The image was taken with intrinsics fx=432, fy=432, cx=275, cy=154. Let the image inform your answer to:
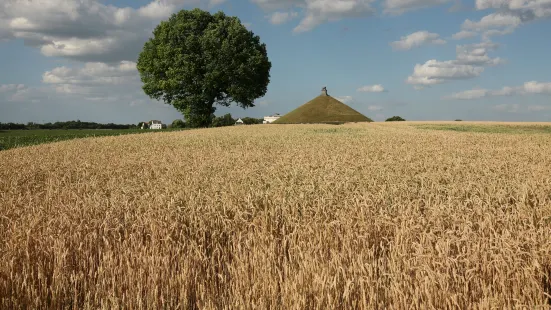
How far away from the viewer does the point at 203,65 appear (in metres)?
48.8

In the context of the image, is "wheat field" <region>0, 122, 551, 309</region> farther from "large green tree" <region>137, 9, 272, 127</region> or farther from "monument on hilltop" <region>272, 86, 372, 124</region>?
"monument on hilltop" <region>272, 86, 372, 124</region>

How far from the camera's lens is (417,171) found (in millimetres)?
10039

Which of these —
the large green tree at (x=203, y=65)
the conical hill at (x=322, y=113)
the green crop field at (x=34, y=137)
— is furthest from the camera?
the conical hill at (x=322, y=113)

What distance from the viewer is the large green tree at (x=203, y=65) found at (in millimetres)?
47688

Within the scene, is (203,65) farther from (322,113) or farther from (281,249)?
(322,113)

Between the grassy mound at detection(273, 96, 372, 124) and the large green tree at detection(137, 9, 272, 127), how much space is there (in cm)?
4582

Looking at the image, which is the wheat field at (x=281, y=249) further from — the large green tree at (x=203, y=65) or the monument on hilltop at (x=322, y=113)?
the monument on hilltop at (x=322, y=113)

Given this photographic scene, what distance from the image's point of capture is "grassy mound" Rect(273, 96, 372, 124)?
321 feet

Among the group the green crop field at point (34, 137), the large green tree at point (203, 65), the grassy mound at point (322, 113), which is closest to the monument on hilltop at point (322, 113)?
the grassy mound at point (322, 113)

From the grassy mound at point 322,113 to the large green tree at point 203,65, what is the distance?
→ 150 feet

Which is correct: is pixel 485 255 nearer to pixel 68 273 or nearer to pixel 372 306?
pixel 372 306

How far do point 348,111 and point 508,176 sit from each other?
94588 millimetres

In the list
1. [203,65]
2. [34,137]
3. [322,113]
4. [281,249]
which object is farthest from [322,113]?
[281,249]

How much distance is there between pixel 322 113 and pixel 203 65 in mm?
55378
